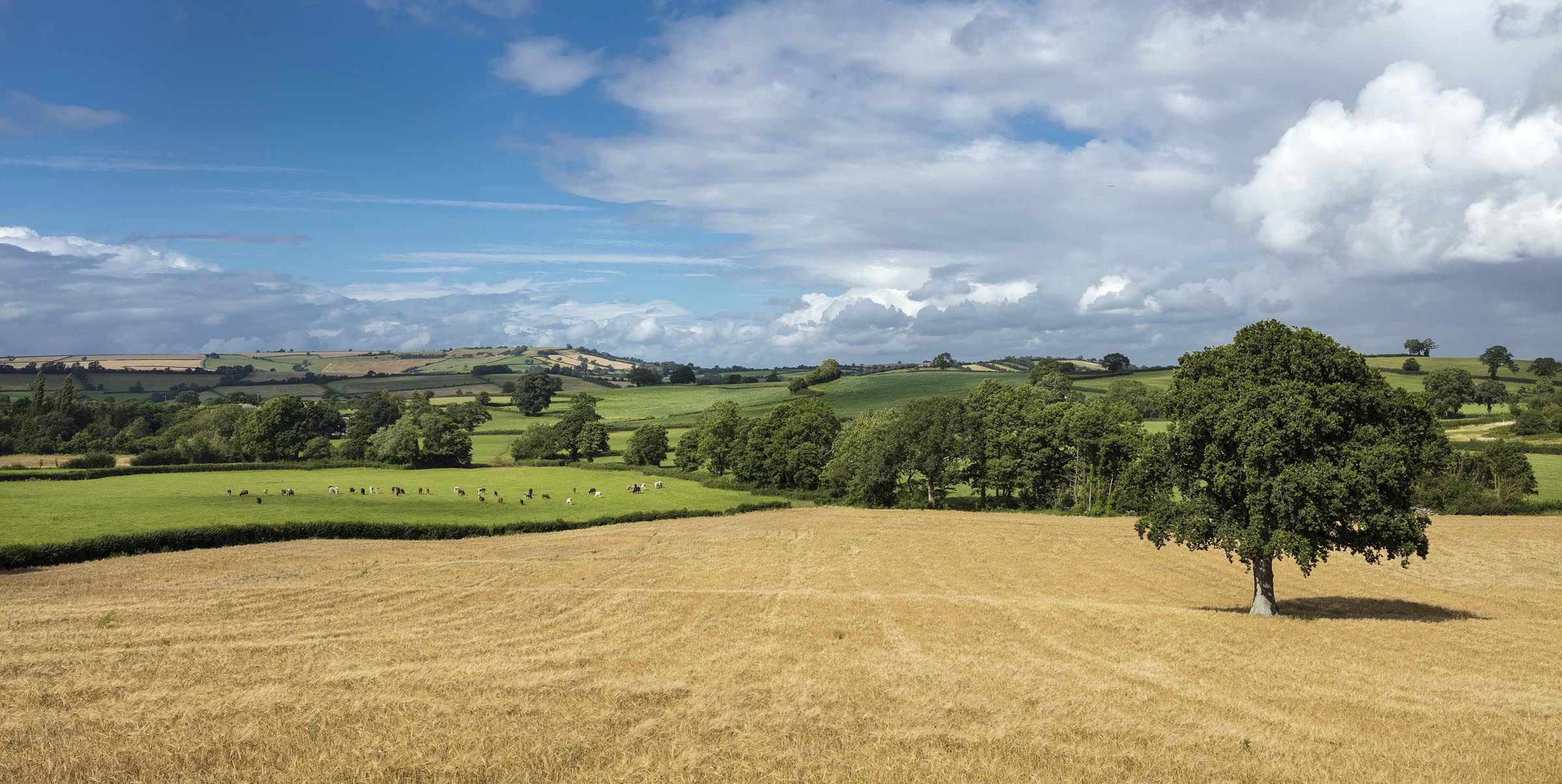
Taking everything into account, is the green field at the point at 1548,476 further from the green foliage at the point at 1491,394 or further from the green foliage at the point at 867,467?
the green foliage at the point at 867,467

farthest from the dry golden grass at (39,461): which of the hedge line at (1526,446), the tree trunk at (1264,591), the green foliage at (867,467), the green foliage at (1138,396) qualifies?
the hedge line at (1526,446)

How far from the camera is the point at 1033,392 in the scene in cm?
9244

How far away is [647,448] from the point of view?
11400 centimetres

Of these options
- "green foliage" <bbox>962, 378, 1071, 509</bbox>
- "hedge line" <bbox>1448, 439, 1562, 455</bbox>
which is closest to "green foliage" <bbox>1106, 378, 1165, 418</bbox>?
"hedge line" <bbox>1448, 439, 1562, 455</bbox>

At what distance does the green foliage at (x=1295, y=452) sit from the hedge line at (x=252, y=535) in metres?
53.0

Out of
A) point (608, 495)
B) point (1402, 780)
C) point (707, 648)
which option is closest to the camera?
point (1402, 780)

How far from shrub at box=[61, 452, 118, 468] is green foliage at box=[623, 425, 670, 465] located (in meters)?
60.8

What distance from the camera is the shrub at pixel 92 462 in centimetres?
9219

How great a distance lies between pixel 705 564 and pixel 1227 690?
109ft

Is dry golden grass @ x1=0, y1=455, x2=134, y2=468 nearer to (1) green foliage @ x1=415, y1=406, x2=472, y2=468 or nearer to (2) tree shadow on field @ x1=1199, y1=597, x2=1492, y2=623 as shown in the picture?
(1) green foliage @ x1=415, y1=406, x2=472, y2=468

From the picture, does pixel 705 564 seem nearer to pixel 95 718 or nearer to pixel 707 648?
pixel 707 648

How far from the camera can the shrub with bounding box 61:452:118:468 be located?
302 ft

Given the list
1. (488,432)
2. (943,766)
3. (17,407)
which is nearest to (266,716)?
(943,766)

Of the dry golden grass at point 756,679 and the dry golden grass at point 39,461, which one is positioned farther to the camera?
the dry golden grass at point 39,461
